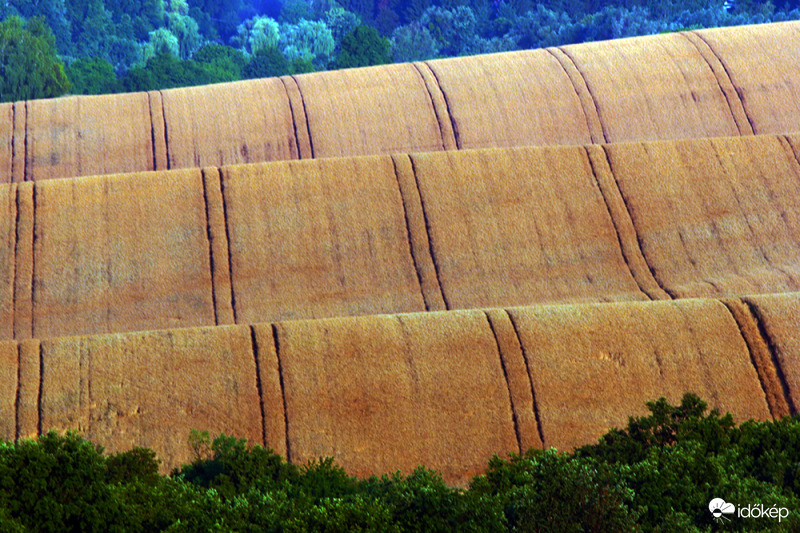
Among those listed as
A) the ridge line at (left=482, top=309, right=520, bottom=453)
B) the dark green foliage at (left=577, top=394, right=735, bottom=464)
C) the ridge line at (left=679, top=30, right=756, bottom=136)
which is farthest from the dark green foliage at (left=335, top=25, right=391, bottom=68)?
→ the dark green foliage at (left=577, top=394, right=735, bottom=464)

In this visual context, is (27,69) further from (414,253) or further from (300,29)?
(414,253)

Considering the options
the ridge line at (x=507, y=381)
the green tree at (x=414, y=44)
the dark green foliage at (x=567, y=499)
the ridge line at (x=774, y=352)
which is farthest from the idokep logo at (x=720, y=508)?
the green tree at (x=414, y=44)

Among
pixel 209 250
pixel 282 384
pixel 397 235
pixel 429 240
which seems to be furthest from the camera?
pixel 397 235

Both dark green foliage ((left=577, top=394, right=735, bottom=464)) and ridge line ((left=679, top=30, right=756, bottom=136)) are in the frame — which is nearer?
dark green foliage ((left=577, top=394, right=735, bottom=464))

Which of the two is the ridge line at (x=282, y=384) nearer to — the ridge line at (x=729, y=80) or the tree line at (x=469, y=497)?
the tree line at (x=469, y=497)

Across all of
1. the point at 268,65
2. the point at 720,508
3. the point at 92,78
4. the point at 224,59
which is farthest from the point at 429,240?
the point at 224,59

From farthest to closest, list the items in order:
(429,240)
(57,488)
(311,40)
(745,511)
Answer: (311,40) → (429,240) → (57,488) → (745,511)

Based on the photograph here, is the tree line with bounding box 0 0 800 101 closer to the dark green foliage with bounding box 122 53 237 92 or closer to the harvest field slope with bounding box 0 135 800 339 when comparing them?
the dark green foliage with bounding box 122 53 237 92
